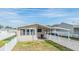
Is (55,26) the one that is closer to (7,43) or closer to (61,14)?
(61,14)

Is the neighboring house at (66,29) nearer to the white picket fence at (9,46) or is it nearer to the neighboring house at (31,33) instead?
the neighboring house at (31,33)

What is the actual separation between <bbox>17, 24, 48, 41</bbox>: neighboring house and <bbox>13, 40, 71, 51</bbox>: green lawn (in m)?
0.09

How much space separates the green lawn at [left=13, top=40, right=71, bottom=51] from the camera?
346 centimetres

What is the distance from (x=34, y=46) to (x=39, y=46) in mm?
91

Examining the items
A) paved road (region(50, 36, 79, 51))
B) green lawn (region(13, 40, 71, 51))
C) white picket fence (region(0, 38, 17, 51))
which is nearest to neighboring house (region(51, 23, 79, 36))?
paved road (region(50, 36, 79, 51))

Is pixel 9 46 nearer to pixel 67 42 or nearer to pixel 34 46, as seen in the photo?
pixel 34 46

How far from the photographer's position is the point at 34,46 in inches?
137

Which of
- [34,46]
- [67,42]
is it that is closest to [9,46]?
[34,46]

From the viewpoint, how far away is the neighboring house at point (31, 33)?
3482 millimetres

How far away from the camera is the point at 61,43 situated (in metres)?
3.54

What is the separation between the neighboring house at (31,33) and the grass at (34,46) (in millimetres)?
96

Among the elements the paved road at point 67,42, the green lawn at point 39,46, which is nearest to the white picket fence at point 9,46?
the green lawn at point 39,46
